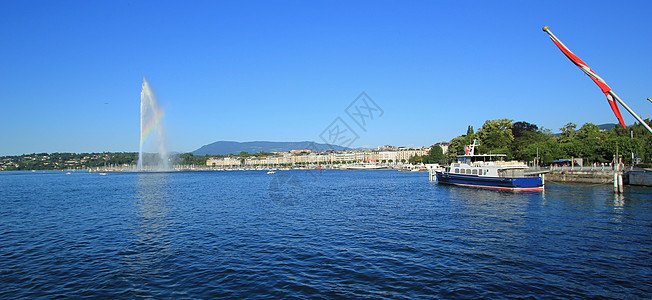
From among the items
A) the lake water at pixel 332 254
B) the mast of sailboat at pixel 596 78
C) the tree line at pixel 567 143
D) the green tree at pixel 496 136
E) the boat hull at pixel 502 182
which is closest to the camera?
the lake water at pixel 332 254

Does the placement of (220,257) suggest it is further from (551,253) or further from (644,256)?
(644,256)

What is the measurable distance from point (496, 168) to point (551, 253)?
119 feet

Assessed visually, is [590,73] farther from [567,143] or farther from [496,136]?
[496,136]

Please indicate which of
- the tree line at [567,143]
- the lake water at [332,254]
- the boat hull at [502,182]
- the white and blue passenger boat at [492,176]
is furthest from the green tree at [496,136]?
the lake water at [332,254]

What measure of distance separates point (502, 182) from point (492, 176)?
259 cm

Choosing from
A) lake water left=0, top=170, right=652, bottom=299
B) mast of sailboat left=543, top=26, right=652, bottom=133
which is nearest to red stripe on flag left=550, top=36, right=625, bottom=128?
mast of sailboat left=543, top=26, right=652, bottom=133

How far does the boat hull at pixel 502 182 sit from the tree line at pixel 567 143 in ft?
75.7

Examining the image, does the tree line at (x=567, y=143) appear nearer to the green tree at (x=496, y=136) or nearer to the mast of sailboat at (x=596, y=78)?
the green tree at (x=496, y=136)

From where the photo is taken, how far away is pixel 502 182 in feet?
157

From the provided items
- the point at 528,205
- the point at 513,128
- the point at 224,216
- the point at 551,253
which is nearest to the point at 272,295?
the point at 551,253

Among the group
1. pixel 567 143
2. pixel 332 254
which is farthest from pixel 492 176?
pixel 567 143

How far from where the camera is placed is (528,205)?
1286 inches

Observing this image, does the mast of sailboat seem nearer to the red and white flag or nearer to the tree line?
the red and white flag

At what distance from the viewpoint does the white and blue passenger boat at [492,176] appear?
46.4 m
